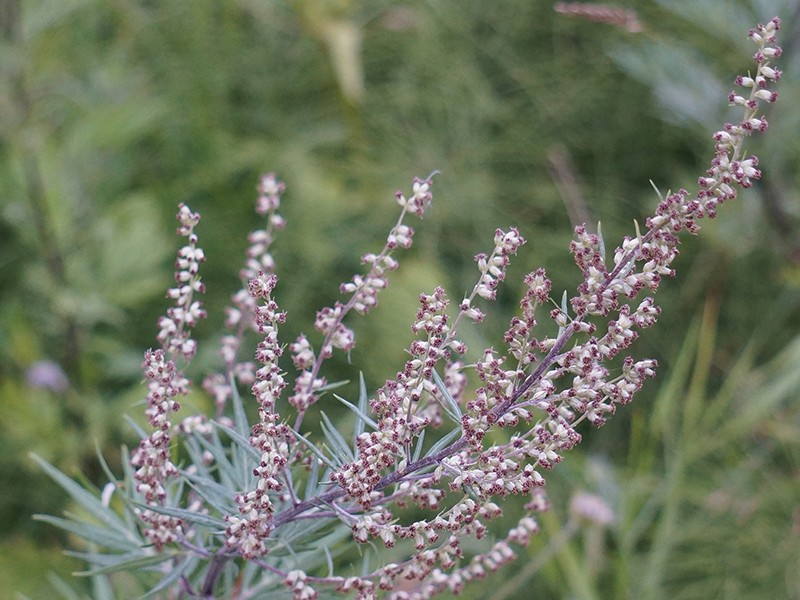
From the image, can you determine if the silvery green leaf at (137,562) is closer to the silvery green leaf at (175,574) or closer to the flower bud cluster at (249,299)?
the silvery green leaf at (175,574)

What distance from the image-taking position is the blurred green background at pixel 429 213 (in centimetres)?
165

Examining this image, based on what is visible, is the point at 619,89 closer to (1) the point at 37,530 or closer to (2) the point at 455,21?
(2) the point at 455,21

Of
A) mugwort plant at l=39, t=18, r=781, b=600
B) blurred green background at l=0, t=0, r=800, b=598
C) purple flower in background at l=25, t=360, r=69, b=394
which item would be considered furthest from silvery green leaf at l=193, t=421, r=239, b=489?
purple flower in background at l=25, t=360, r=69, b=394

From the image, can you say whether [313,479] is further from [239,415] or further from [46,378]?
[46,378]

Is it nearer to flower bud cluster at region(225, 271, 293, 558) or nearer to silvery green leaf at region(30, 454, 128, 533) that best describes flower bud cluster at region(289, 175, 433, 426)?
flower bud cluster at region(225, 271, 293, 558)

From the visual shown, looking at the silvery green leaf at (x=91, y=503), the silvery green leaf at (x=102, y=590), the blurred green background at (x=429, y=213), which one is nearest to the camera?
the silvery green leaf at (x=91, y=503)

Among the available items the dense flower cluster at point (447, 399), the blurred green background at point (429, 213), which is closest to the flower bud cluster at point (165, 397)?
the dense flower cluster at point (447, 399)

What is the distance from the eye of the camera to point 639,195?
7.36 ft

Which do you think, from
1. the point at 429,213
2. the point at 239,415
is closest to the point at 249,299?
the point at 239,415

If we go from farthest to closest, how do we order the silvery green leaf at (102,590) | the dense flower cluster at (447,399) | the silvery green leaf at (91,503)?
the silvery green leaf at (102,590) → the silvery green leaf at (91,503) → the dense flower cluster at (447,399)

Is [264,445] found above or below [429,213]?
above

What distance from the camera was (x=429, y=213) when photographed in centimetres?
226

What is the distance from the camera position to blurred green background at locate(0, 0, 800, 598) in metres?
1.65

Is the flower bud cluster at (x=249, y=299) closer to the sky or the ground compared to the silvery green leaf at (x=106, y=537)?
closer to the sky
